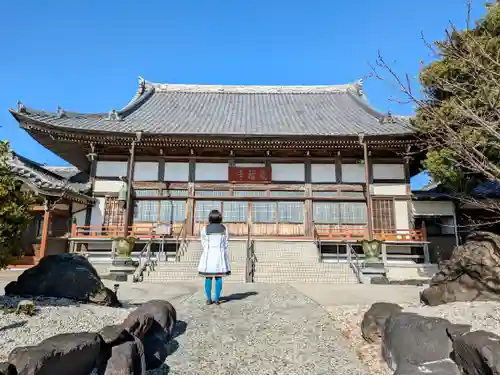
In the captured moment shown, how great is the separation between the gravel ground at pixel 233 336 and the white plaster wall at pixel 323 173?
10.9m

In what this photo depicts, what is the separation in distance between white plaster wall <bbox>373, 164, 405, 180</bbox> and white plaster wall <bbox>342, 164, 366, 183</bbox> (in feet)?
1.94

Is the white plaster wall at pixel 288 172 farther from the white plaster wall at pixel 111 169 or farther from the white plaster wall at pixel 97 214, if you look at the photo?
the white plaster wall at pixel 97 214

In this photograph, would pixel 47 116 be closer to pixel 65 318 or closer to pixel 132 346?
pixel 65 318

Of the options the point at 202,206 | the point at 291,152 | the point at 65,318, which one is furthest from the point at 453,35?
the point at 202,206

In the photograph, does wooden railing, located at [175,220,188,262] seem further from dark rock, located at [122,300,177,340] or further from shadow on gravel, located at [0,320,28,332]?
shadow on gravel, located at [0,320,28,332]

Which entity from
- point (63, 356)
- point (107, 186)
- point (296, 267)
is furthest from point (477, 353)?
point (107, 186)

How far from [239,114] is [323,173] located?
6192 mm

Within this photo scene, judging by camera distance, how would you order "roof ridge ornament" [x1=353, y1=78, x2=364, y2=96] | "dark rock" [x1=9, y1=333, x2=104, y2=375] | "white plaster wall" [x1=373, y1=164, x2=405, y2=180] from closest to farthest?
"dark rock" [x1=9, y1=333, x2=104, y2=375], "white plaster wall" [x1=373, y1=164, x2=405, y2=180], "roof ridge ornament" [x1=353, y1=78, x2=364, y2=96]

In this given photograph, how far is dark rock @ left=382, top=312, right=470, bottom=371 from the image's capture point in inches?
135

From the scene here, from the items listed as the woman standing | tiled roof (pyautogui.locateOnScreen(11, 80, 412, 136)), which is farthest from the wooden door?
the woman standing

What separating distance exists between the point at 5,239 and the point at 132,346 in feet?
8.24

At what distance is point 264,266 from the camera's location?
12.3m

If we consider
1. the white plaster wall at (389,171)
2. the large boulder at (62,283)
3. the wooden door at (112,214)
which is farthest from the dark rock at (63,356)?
the white plaster wall at (389,171)

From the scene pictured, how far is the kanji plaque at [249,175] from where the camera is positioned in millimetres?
16547
